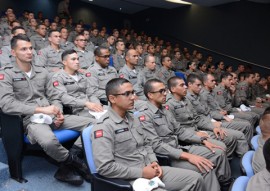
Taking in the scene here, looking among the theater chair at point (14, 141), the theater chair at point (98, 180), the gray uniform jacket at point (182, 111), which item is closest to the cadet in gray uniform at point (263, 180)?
the theater chair at point (98, 180)

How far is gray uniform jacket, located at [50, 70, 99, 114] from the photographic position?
2.43 metres

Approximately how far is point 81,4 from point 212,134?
8.07m

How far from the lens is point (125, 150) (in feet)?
5.01

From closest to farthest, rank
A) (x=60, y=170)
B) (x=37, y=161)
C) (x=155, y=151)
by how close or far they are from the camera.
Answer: (x=155, y=151), (x=60, y=170), (x=37, y=161)

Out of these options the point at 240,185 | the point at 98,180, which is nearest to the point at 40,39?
the point at 98,180

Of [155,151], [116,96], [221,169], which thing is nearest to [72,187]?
[155,151]

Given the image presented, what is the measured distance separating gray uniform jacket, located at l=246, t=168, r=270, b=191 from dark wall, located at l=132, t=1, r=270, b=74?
669cm

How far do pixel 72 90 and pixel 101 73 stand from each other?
614 millimetres

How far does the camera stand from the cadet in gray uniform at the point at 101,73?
297 centimetres

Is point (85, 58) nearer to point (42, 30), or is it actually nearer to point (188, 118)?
point (42, 30)

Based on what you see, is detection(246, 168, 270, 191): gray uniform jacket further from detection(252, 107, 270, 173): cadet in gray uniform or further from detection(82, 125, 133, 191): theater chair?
detection(82, 125, 133, 191): theater chair

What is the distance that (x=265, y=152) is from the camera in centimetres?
117

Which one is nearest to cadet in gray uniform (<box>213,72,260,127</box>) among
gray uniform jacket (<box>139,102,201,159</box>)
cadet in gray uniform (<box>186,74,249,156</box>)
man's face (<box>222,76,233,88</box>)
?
man's face (<box>222,76,233,88</box>)

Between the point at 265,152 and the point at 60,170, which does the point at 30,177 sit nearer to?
the point at 60,170
